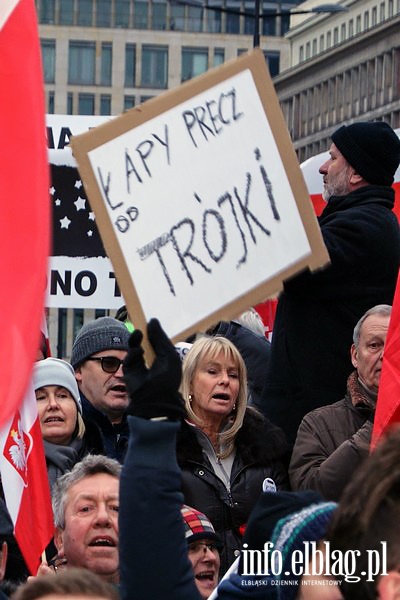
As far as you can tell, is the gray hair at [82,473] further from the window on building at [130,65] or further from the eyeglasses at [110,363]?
the window on building at [130,65]

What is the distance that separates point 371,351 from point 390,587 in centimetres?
326

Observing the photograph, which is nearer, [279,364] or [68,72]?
[279,364]

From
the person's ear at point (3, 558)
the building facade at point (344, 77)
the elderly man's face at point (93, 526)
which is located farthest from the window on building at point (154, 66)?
the elderly man's face at point (93, 526)

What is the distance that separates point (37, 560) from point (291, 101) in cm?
7990

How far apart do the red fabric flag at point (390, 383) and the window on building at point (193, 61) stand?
87072 millimetres

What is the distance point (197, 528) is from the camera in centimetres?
559

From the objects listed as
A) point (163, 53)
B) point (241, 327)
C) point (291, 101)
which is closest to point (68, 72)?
point (163, 53)

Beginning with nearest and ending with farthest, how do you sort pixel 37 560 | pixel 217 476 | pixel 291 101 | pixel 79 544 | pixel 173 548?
pixel 173 548 < pixel 79 544 < pixel 37 560 < pixel 217 476 < pixel 291 101

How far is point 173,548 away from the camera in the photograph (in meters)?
3.66

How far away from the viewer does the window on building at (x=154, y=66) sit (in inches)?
3703

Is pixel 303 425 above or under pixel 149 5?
above

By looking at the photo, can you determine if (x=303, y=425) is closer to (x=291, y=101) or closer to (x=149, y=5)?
(x=291, y=101)

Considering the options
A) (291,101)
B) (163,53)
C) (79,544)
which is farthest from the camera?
(163,53)

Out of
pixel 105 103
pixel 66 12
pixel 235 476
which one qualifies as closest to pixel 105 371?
pixel 235 476
